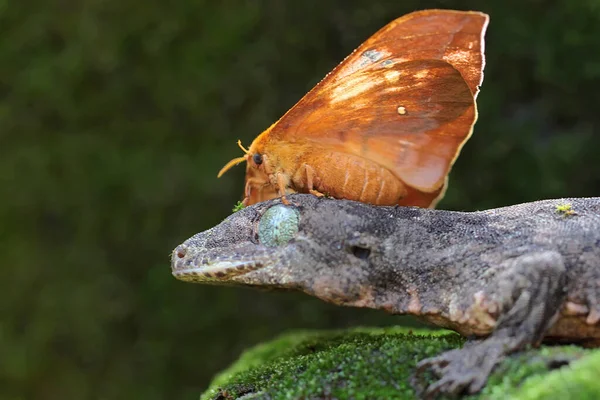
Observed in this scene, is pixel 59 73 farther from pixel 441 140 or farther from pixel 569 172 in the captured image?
pixel 569 172

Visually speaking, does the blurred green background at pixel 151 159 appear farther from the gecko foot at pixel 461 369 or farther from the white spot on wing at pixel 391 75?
the gecko foot at pixel 461 369

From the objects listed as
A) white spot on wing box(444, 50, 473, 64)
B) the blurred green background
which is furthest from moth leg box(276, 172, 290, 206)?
the blurred green background

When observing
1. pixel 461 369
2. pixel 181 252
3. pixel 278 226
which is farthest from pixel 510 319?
pixel 181 252

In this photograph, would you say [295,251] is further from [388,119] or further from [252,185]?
[388,119]

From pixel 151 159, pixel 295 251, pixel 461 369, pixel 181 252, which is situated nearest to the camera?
pixel 461 369

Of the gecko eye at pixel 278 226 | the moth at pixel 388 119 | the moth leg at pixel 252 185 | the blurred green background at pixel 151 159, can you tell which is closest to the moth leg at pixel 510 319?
the moth at pixel 388 119

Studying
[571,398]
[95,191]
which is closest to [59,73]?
[95,191]

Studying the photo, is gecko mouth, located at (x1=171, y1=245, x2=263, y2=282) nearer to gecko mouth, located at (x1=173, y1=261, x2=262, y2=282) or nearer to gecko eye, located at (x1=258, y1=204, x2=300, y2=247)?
gecko mouth, located at (x1=173, y1=261, x2=262, y2=282)
